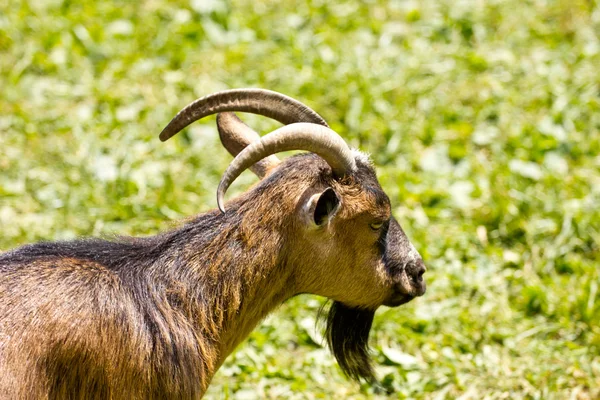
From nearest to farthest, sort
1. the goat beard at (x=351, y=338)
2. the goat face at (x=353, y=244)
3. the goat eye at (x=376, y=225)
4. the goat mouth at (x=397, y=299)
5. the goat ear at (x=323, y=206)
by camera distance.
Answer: the goat ear at (x=323, y=206) < the goat face at (x=353, y=244) < the goat eye at (x=376, y=225) < the goat mouth at (x=397, y=299) < the goat beard at (x=351, y=338)

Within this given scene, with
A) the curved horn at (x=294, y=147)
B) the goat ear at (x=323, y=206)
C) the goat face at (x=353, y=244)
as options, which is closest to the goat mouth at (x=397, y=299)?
the goat face at (x=353, y=244)

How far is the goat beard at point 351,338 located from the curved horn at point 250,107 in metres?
1.24

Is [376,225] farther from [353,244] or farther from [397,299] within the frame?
[397,299]

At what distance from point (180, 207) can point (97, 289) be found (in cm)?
324

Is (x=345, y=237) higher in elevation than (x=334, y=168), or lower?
lower

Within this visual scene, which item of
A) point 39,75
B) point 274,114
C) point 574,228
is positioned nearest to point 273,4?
point 39,75

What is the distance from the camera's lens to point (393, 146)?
8.77m

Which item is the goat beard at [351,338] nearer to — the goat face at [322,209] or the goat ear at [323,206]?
the goat face at [322,209]

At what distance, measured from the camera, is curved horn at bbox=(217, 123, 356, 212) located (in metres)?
4.51

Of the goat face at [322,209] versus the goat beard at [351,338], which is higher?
the goat face at [322,209]

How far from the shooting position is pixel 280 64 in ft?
32.0

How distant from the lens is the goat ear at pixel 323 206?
16.0ft

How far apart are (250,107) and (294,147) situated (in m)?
0.56

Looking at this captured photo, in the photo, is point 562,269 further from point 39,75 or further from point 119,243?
point 39,75
